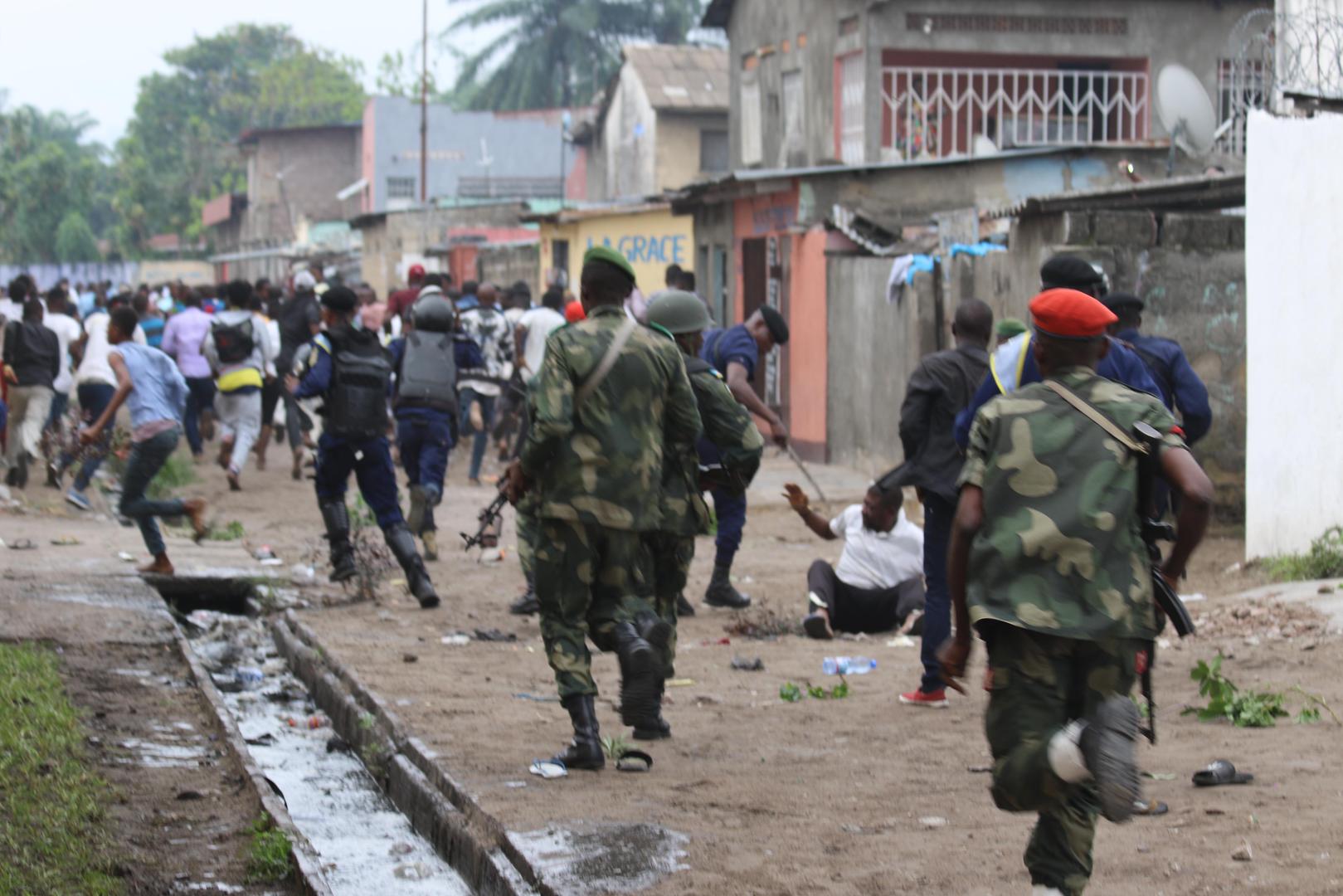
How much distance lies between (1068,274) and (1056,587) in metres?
2.02

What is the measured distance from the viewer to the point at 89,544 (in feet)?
41.1

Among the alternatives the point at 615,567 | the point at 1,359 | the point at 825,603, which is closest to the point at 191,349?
the point at 1,359

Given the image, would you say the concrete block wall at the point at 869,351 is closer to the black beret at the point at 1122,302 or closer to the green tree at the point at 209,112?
the black beret at the point at 1122,302

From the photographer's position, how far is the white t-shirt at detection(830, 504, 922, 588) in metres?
9.34

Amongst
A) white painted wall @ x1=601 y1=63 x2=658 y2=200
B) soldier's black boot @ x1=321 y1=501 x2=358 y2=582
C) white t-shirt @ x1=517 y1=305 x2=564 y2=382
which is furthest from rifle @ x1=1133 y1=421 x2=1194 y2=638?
white painted wall @ x1=601 y1=63 x2=658 y2=200

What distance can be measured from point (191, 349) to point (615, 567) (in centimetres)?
1247

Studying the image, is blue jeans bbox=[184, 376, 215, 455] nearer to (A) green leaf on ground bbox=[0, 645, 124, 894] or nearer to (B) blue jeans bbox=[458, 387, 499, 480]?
(B) blue jeans bbox=[458, 387, 499, 480]

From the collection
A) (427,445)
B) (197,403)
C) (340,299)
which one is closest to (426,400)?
(427,445)

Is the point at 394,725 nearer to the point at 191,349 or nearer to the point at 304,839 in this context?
the point at 304,839

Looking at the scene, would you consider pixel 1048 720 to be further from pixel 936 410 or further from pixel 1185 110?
pixel 1185 110

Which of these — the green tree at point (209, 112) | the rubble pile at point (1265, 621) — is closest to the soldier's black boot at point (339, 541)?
the rubble pile at point (1265, 621)

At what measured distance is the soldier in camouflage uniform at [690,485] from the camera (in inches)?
252

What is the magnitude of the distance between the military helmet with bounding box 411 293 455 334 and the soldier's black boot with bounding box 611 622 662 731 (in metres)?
5.81

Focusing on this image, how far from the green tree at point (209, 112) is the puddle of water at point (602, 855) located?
78.2 metres
